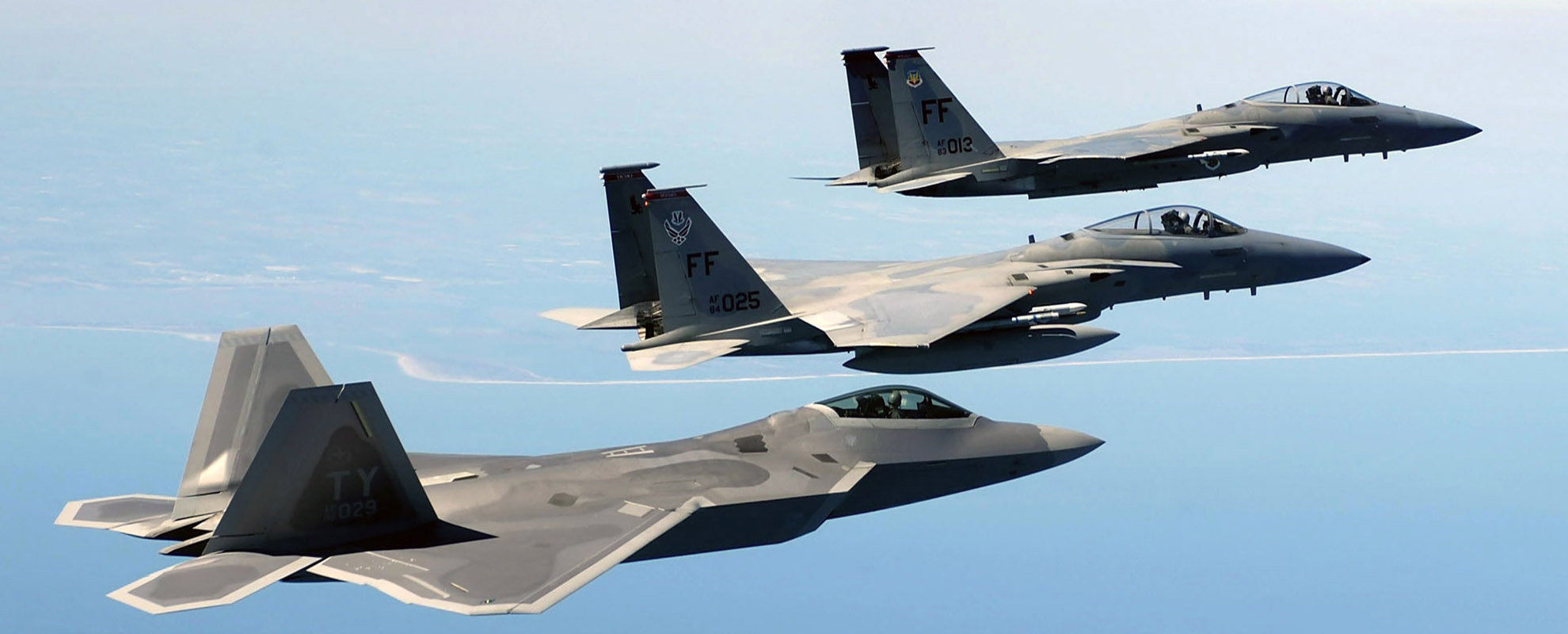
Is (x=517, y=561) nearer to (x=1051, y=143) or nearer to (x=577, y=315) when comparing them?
(x=577, y=315)

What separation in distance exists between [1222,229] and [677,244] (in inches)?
408

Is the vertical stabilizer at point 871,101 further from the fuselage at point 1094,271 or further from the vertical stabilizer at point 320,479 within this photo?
the vertical stabilizer at point 320,479

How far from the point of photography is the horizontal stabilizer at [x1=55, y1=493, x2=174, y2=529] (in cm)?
2456

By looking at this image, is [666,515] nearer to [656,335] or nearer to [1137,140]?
[656,335]

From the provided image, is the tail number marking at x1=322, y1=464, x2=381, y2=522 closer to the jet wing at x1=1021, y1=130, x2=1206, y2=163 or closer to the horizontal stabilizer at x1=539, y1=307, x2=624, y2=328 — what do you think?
the horizontal stabilizer at x1=539, y1=307, x2=624, y2=328

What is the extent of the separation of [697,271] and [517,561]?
26.4ft

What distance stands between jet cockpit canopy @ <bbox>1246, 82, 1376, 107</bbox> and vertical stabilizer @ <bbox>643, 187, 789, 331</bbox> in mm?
13990

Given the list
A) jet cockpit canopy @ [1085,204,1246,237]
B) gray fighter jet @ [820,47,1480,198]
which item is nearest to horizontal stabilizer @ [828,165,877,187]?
gray fighter jet @ [820,47,1480,198]

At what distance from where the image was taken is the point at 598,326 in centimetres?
3119

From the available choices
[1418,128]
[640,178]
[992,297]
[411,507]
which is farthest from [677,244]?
[1418,128]

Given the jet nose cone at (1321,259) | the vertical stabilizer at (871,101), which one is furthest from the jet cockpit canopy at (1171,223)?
the vertical stabilizer at (871,101)

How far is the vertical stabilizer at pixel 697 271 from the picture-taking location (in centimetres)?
2878

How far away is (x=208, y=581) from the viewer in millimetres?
20906

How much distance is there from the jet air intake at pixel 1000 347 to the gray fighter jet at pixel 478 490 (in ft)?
11.6
